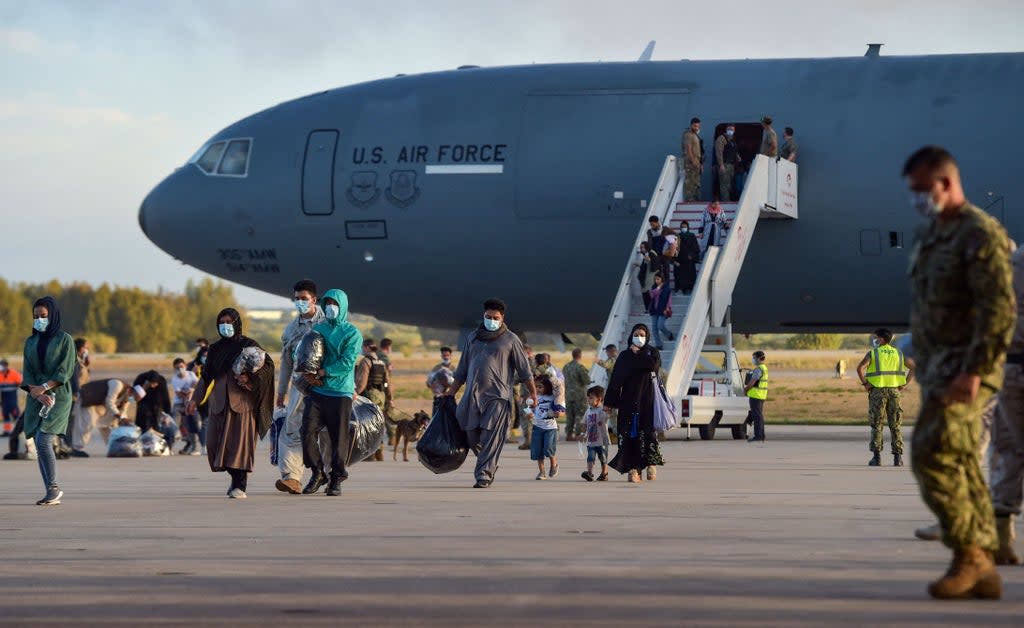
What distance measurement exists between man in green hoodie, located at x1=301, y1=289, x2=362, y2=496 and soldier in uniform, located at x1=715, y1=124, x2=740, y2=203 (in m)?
12.4

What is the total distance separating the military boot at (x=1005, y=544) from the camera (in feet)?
33.7

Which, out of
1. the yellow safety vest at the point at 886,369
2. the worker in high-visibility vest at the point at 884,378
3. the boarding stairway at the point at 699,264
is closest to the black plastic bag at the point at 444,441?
the worker in high-visibility vest at the point at 884,378

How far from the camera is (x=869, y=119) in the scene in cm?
2769

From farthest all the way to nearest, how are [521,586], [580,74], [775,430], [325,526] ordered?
[775,430] → [580,74] → [325,526] → [521,586]

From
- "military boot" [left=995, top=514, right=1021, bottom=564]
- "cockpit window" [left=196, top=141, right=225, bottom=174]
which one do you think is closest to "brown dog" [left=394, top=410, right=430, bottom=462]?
"cockpit window" [left=196, top=141, right=225, bottom=174]

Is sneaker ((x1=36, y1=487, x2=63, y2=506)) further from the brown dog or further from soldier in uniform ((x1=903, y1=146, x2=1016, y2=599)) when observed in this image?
soldier in uniform ((x1=903, y1=146, x2=1016, y2=599))

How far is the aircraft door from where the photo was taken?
29.7 m

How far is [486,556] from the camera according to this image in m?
10.8

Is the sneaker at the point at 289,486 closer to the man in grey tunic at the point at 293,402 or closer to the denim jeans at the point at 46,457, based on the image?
the man in grey tunic at the point at 293,402

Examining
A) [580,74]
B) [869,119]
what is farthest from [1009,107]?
[580,74]

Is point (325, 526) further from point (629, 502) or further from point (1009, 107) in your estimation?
point (1009, 107)

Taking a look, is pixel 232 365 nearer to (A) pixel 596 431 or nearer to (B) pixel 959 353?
(A) pixel 596 431

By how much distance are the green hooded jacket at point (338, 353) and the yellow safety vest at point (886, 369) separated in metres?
7.92

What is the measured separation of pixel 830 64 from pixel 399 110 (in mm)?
6886
